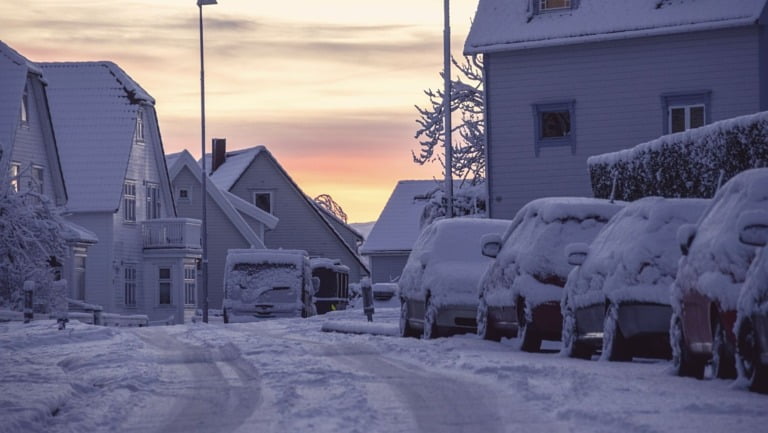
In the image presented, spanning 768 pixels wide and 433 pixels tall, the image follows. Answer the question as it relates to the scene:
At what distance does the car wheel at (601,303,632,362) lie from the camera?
1480 cm

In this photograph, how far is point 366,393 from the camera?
1214cm

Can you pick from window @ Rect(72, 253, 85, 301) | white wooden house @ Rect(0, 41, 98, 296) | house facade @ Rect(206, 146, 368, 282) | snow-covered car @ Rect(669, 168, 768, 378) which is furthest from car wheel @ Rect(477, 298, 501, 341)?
house facade @ Rect(206, 146, 368, 282)

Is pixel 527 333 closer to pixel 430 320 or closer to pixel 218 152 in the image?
pixel 430 320

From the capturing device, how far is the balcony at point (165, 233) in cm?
6288

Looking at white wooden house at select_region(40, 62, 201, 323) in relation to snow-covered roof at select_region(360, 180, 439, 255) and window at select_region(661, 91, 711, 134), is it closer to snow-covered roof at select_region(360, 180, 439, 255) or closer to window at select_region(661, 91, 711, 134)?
snow-covered roof at select_region(360, 180, 439, 255)

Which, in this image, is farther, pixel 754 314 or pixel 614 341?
pixel 614 341

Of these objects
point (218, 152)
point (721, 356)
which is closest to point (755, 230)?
point (721, 356)

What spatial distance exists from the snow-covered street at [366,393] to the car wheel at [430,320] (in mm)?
1973

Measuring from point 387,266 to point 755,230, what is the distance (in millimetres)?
74553

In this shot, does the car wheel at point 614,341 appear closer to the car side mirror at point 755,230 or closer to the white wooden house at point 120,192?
the car side mirror at point 755,230

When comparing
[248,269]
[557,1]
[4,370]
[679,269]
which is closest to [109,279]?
[248,269]

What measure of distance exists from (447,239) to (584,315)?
20.6 ft

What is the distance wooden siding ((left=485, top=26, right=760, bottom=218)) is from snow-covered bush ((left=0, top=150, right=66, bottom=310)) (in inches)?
536

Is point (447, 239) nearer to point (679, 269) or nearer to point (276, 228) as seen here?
point (679, 269)
